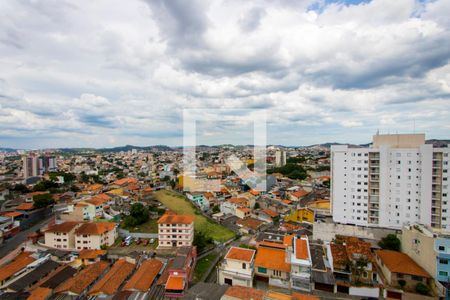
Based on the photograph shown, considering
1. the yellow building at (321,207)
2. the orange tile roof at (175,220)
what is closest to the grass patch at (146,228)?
the orange tile roof at (175,220)

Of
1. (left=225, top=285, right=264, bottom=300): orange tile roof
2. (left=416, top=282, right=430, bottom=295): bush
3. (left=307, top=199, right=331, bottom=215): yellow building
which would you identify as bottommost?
(left=416, top=282, right=430, bottom=295): bush

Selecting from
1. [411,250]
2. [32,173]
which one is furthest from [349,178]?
[32,173]

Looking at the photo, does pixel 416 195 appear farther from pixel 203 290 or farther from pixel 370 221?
pixel 203 290

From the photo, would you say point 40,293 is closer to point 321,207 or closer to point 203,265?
point 203,265

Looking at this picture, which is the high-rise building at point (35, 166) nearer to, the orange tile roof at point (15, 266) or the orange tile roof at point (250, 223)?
the orange tile roof at point (15, 266)

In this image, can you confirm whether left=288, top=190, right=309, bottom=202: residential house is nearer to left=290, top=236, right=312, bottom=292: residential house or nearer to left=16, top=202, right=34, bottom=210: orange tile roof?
left=290, top=236, right=312, bottom=292: residential house

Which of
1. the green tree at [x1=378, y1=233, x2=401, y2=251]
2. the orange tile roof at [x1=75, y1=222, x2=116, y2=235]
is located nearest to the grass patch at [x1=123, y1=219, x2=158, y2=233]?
the orange tile roof at [x1=75, y1=222, x2=116, y2=235]

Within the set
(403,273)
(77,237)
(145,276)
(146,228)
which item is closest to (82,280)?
(145,276)
